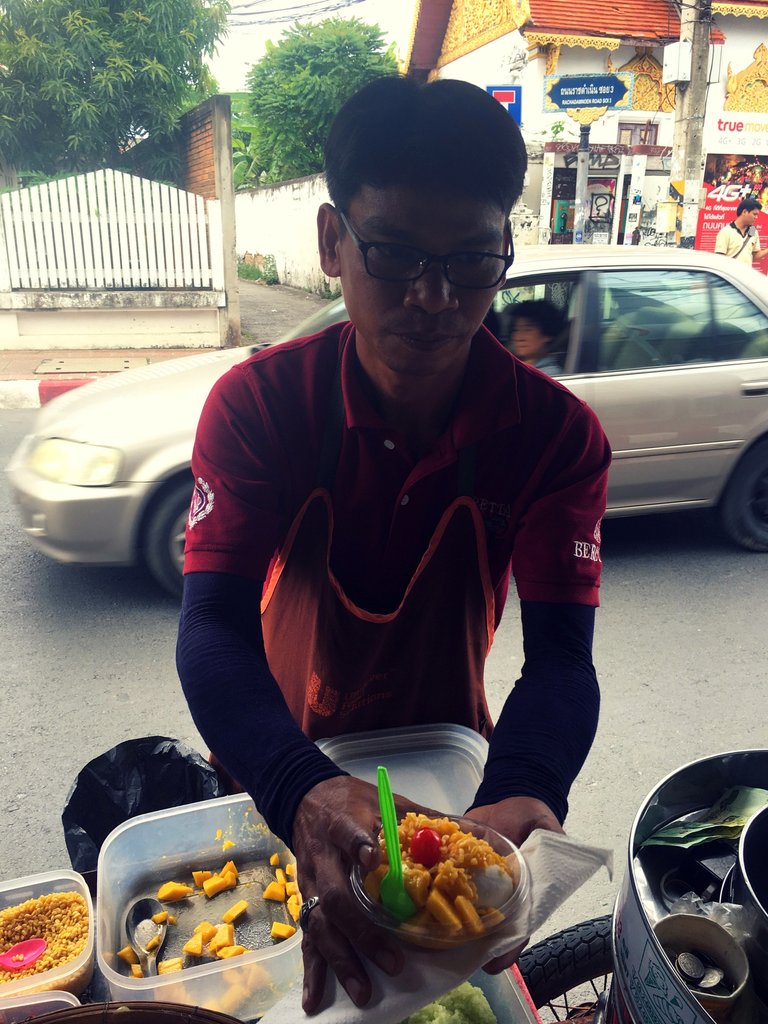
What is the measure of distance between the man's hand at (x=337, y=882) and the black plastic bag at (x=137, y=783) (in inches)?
38.5

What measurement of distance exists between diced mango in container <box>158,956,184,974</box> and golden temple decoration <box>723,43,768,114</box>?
18721 mm

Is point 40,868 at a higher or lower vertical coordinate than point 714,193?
lower

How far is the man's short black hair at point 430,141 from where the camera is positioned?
130 centimetres

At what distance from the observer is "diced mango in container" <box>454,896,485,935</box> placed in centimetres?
A: 100

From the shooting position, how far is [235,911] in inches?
63.9

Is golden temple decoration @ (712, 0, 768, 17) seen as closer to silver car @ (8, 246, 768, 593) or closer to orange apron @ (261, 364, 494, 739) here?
silver car @ (8, 246, 768, 593)

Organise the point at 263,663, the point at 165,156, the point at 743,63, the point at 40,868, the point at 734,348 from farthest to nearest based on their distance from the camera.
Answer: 1. the point at 743,63
2. the point at 165,156
3. the point at 734,348
4. the point at 40,868
5. the point at 263,663

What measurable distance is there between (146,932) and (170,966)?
0.33ft

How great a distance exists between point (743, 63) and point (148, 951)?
62.6 ft

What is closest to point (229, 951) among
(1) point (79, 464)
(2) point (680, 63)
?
(1) point (79, 464)

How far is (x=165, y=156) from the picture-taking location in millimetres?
12367

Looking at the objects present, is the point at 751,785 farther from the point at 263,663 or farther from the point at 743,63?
the point at 743,63

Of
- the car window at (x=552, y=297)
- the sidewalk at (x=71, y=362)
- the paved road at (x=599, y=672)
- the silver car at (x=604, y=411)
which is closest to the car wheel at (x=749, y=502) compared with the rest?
the silver car at (x=604, y=411)

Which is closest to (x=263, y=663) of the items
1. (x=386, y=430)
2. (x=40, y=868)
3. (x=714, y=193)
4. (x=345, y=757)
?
(x=345, y=757)
